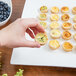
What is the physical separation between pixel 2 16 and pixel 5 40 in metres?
0.32

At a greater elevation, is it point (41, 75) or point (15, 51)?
point (15, 51)

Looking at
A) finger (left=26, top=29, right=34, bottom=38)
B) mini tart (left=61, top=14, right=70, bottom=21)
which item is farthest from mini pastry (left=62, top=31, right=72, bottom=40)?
finger (left=26, top=29, right=34, bottom=38)

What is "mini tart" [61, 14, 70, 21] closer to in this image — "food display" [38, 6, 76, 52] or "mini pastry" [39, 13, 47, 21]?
"food display" [38, 6, 76, 52]

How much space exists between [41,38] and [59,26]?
0.23 meters

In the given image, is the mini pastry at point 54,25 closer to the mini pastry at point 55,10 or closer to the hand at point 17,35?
the mini pastry at point 55,10

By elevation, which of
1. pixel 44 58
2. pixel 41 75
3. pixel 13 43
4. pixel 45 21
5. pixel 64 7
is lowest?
pixel 41 75

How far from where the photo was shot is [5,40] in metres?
0.96

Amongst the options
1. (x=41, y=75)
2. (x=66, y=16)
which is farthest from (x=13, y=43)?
(x=66, y=16)

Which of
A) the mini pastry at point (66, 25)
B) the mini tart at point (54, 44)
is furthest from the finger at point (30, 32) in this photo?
the mini pastry at point (66, 25)

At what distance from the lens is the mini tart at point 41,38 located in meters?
1.12

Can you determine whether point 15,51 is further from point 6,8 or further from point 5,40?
point 6,8

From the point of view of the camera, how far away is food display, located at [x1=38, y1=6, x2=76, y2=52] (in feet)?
3.72

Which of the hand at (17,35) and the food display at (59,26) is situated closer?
the hand at (17,35)

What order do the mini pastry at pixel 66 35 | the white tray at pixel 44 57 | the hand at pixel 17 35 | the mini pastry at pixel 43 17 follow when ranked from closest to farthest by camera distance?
1. the hand at pixel 17 35
2. the white tray at pixel 44 57
3. the mini pastry at pixel 66 35
4. the mini pastry at pixel 43 17
